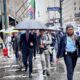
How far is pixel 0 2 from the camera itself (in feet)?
160

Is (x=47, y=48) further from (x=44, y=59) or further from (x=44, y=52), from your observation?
(x=44, y=59)

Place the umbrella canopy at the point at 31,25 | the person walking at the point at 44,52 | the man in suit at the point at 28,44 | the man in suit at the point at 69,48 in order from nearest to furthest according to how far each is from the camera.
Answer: the man in suit at the point at 69,48
the man in suit at the point at 28,44
the umbrella canopy at the point at 31,25
the person walking at the point at 44,52

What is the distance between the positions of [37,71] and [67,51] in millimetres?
5983

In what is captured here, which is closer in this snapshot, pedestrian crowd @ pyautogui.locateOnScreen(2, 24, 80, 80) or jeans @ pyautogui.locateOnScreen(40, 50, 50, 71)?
pedestrian crowd @ pyautogui.locateOnScreen(2, 24, 80, 80)

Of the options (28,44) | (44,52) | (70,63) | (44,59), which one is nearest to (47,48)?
(44,52)

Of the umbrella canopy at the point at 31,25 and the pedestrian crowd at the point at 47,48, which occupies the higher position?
the umbrella canopy at the point at 31,25

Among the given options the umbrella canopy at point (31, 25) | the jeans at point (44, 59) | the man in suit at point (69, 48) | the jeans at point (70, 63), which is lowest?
the jeans at point (44, 59)

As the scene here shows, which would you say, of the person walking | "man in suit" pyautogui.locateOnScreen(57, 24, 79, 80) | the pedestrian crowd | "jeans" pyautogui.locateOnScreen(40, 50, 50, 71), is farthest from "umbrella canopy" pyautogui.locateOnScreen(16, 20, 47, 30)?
"man in suit" pyautogui.locateOnScreen(57, 24, 79, 80)

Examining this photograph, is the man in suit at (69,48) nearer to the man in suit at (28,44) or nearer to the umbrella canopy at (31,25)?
the man in suit at (28,44)

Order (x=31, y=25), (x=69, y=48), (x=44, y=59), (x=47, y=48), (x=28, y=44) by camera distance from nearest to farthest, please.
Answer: (x=69, y=48) < (x=28, y=44) < (x=31, y=25) < (x=44, y=59) < (x=47, y=48)

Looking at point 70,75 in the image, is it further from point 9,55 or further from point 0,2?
point 0,2

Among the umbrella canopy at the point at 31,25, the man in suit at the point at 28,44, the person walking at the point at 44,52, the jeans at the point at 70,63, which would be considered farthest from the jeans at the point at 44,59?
the jeans at the point at 70,63

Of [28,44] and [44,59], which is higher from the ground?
[28,44]

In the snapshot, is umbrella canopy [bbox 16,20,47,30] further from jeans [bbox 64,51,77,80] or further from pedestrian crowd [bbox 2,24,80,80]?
jeans [bbox 64,51,77,80]
